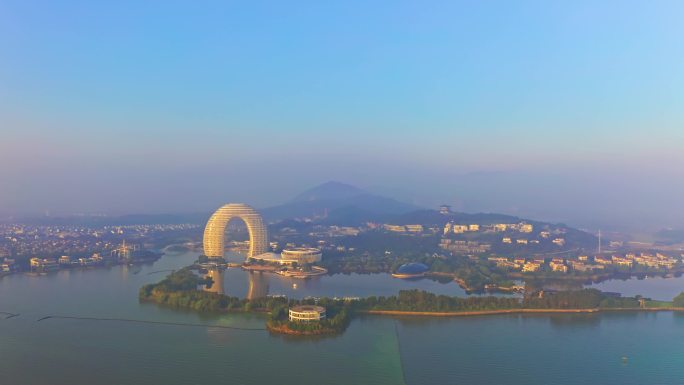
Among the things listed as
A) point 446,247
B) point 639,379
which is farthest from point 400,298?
point 446,247

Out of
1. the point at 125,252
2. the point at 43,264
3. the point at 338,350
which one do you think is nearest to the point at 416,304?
the point at 338,350

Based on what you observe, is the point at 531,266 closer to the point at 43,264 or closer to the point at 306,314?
the point at 306,314

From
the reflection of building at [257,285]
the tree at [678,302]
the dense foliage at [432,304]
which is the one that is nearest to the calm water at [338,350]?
the dense foliage at [432,304]

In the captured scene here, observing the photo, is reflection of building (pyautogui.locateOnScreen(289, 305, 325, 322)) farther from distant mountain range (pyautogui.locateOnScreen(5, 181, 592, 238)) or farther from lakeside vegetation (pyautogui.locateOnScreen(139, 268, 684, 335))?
distant mountain range (pyautogui.locateOnScreen(5, 181, 592, 238))

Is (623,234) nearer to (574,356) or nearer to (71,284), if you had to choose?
(574,356)

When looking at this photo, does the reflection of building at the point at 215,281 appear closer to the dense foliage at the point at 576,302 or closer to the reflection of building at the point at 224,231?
the reflection of building at the point at 224,231

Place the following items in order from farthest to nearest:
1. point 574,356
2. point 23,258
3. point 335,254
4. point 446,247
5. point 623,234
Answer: point 623,234
point 446,247
point 335,254
point 23,258
point 574,356

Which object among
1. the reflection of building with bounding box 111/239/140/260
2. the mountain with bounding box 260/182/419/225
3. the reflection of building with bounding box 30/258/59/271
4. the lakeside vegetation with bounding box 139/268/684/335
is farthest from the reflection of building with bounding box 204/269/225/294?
the mountain with bounding box 260/182/419/225
